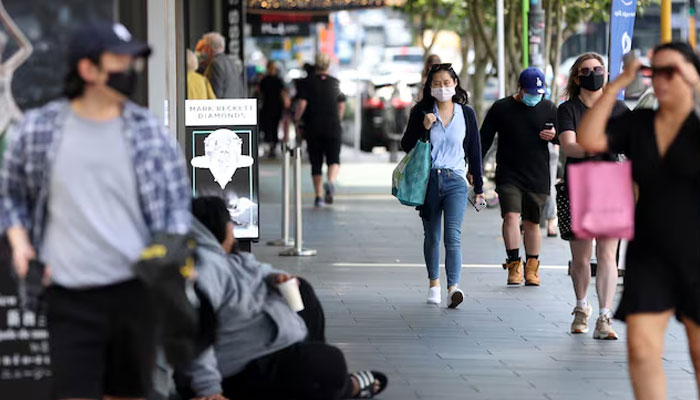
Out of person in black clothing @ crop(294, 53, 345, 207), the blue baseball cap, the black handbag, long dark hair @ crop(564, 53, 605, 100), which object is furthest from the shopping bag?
person in black clothing @ crop(294, 53, 345, 207)

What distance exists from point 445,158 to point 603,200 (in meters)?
5.22

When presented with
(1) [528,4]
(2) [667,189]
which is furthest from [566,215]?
(1) [528,4]

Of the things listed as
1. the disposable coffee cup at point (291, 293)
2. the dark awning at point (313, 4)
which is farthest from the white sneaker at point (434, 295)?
the dark awning at point (313, 4)

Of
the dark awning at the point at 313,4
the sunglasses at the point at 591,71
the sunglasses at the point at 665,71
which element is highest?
the dark awning at the point at 313,4

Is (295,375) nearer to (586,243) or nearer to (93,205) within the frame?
(93,205)

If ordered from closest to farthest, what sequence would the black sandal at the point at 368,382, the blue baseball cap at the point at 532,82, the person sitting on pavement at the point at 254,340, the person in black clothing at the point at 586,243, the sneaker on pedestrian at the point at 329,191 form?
the person sitting on pavement at the point at 254,340
the black sandal at the point at 368,382
the person in black clothing at the point at 586,243
the blue baseball cap at the point at 532,82
the sneaker on pedestrian at the point at 329,191

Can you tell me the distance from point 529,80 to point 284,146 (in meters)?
3.81

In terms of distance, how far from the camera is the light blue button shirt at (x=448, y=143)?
11430mm

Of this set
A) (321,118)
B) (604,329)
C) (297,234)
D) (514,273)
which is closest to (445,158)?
(514,273)

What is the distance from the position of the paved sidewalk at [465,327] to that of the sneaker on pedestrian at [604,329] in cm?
6

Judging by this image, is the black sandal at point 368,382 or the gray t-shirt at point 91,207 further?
the black sandal at point 368,382

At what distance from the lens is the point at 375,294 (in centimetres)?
1217

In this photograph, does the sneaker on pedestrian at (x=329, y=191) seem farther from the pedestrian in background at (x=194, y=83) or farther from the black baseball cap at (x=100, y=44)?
the black baseball cap at (x=100, y=44)

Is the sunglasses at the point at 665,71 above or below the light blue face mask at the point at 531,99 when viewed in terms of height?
above
